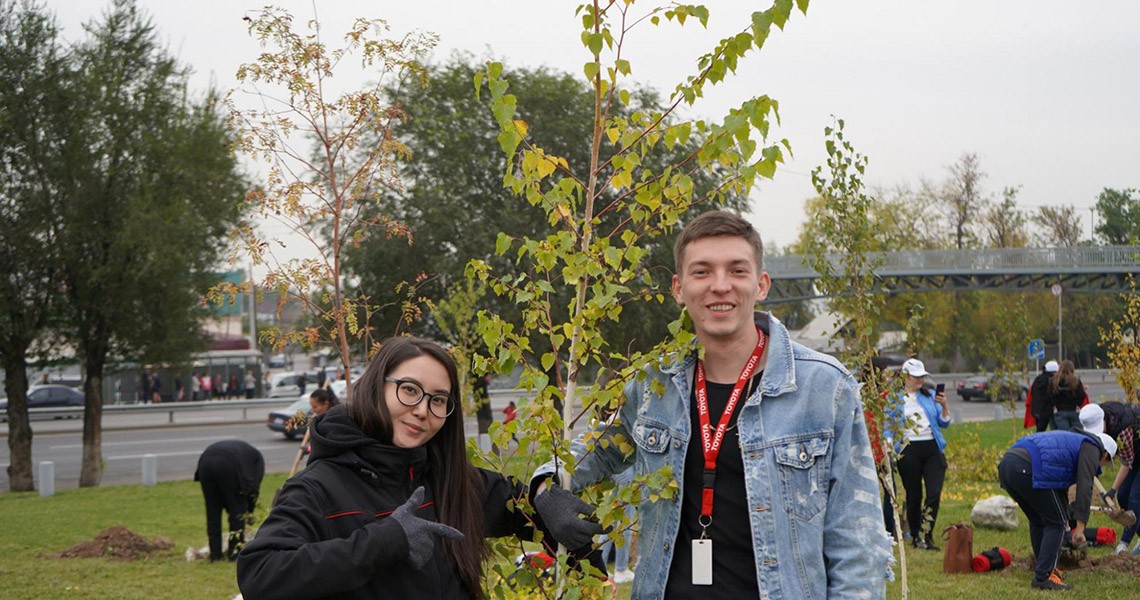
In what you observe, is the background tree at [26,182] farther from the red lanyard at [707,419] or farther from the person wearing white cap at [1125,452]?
the red lanyard at [707,419]

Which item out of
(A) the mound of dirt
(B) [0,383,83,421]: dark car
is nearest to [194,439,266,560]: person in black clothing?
(A) the mound of dirt

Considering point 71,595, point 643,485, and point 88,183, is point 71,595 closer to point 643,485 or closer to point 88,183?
point 643,485

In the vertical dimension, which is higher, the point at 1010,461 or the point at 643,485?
the point at 643,485

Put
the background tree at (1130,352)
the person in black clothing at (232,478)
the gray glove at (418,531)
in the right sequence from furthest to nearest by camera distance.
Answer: the background tree at (1130,352)
the person in black clothing at (232,478)
the gray glove at (418,531)

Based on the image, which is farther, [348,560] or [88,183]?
[88,183]

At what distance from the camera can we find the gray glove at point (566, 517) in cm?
307

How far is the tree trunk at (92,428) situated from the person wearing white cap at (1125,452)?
660 inches

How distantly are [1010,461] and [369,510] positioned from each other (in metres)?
7.43

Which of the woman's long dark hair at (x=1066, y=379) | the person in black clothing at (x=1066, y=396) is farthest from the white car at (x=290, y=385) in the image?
the woman's long dark hair at (x=1066, y=379)

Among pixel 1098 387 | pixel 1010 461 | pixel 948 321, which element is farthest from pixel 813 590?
pixel 948 321

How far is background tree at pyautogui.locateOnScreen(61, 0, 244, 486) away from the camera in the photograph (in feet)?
65.6

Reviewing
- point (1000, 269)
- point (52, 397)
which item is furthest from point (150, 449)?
point (1000, 269)

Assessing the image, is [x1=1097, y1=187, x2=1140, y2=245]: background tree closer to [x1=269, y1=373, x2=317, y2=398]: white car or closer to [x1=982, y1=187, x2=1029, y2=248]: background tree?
[x1=982, y1=187, x2=1029, y2=248]: background tree

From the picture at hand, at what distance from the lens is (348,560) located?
2.58 metres
